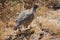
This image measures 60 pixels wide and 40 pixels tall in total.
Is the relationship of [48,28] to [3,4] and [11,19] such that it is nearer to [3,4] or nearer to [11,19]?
[11,19]

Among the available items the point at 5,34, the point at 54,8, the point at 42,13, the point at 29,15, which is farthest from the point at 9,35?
the point at 54,8

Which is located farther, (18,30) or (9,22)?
(9,22)

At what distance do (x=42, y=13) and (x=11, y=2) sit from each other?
6.67 feet

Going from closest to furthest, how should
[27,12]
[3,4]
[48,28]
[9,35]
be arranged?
[48,28] < [9,35] < [27,12] < [3,4]

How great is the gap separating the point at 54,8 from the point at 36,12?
76 cm

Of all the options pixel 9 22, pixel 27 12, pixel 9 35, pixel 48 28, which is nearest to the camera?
pixel 48 28

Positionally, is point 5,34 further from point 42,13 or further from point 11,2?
point 11,2

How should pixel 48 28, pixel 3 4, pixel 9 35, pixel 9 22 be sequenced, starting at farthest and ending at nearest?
pixel 3 4
pixel 9 22
pixel 9 35
pixel 48 28

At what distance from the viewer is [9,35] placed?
919cm

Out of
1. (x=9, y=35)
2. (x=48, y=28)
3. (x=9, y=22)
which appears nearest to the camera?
(x=48, y=28)

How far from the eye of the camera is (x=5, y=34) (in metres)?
9.44

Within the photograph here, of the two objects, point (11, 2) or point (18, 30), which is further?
point (11, 2)

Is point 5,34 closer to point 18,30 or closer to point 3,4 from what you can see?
point 18,30

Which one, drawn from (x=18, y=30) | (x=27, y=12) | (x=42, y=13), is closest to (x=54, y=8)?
(x=42, y=13)
